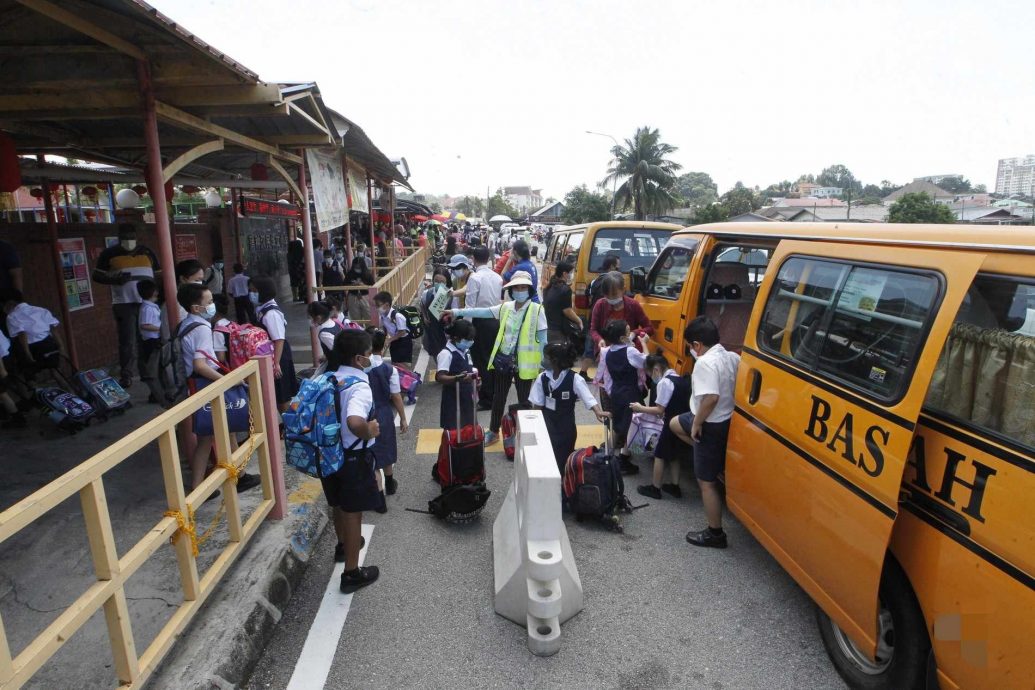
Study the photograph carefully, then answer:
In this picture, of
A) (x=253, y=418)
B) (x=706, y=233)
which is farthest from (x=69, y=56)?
(x=706, y=233)

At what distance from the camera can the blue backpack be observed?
3.15 metres

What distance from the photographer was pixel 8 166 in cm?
509

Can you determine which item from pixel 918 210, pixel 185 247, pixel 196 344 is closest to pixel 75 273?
pixel 185 247

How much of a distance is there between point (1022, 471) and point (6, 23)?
5.25 meters

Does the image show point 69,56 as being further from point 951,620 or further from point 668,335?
point 951,620

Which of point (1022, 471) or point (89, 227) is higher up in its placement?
point (89, 227)

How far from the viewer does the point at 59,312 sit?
7.06m

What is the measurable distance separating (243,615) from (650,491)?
2888 mm

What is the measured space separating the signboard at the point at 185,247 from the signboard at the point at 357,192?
285cm

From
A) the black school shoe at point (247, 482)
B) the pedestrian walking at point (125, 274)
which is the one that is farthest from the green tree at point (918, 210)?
the black school shoe at point (247, 482)

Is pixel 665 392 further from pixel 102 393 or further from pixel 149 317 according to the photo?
pixel 102 393

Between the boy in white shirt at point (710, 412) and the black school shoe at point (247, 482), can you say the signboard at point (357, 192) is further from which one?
the boy in white shirt at point (710, 412)

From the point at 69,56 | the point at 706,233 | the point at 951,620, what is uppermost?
the point at 69,56

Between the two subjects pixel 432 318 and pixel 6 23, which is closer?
pixel 6 23
